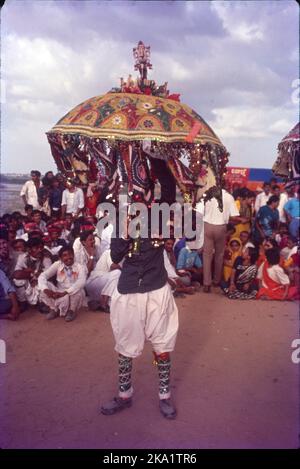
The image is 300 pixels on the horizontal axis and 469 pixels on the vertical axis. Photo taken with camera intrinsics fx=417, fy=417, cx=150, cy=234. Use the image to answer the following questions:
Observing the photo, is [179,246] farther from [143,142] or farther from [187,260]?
[143,142]

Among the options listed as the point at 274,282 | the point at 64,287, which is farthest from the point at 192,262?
the point at 64,287

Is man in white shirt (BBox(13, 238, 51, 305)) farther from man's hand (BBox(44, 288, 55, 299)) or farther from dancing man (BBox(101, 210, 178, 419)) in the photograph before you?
dancing man (BBox(101, 210, 178, 419))

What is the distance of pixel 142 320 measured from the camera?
11.0ft

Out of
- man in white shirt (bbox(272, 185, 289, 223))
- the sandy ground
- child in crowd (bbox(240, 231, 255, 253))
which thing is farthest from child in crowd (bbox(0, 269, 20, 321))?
man in white shirt (bbox(272, 185, 289, 223))

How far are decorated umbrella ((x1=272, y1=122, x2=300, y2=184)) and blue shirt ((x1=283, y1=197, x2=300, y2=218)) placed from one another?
5.86 metres

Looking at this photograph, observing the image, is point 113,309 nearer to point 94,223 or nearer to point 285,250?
point 94,223

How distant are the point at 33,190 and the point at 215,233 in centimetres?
422

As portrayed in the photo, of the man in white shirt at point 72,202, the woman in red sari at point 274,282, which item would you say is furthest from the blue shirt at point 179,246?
the man in white shirt at point 72,202

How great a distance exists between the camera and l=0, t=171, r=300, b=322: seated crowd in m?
6.01

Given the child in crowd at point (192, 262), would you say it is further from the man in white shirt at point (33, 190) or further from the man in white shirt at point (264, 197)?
the man in white shirt at point (33, 190)

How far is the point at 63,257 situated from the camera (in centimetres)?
607

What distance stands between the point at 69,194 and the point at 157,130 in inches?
232

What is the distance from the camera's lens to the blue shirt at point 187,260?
7871mm
